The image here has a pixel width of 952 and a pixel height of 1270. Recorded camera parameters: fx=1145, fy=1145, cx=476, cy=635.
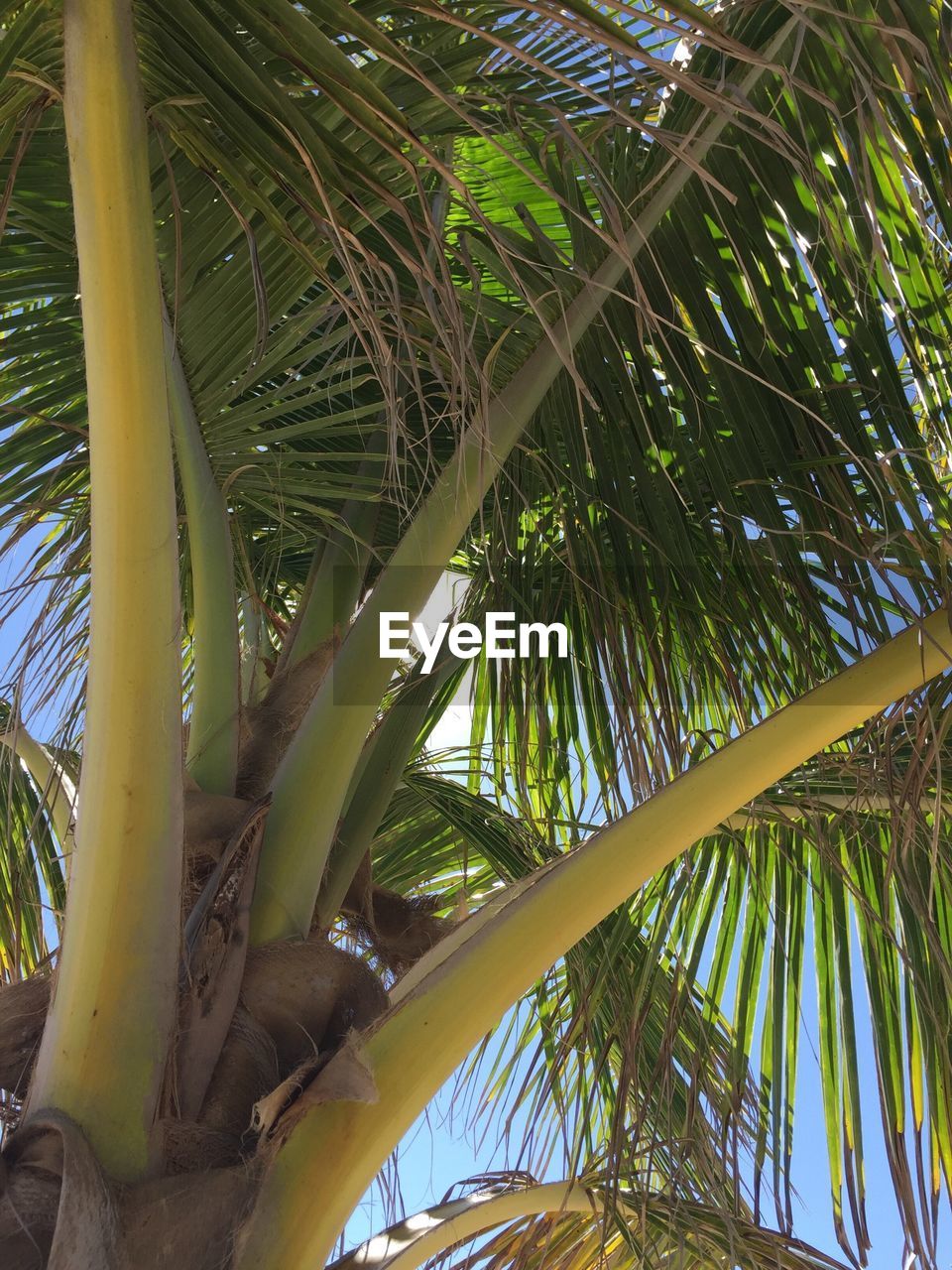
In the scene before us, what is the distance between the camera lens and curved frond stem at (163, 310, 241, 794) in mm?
1366

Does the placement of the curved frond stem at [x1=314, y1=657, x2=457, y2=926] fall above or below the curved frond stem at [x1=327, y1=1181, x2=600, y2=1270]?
above

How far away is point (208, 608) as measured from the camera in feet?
4.74

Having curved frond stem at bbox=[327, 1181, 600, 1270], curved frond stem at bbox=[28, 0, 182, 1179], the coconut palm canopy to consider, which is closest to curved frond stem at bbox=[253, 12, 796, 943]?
the coconut palm canopy

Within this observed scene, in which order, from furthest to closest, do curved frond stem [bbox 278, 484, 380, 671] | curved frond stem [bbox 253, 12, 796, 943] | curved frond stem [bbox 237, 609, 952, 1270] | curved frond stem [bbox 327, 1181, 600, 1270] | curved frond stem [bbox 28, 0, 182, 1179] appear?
curved frond stem [bbox 278, 484, 380, 671], curved frond stem [bbox 327, 1181, 600, 1270], curved frond stem [bbox 253, 12, 796, 943], curved frond stem [bbox 237, 609, 952, 1270], curved frond stem [bbox 28, 0, 182, 1179]

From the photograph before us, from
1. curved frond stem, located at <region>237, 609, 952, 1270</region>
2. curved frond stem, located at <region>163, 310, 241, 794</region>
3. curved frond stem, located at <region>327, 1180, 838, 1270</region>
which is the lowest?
curved frond stem, located at <region>327, 1180, 838, 1270</region>

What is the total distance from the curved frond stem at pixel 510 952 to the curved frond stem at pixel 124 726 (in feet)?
0.49

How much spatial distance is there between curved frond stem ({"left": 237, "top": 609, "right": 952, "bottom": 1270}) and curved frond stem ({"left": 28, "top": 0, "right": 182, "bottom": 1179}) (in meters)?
0.15

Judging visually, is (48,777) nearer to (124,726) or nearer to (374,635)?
(374,635)

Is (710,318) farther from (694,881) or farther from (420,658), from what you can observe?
(694,881)

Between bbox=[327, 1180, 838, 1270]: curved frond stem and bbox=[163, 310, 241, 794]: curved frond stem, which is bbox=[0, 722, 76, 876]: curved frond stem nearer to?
bbox=[163, 310, 241, 794]: curved frond stem

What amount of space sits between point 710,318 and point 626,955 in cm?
106

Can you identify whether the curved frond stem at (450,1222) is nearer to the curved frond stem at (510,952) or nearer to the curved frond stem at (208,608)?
the curved frond stem at (510,952)

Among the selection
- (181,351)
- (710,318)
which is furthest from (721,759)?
(181,351)

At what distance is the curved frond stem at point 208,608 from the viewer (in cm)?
137
